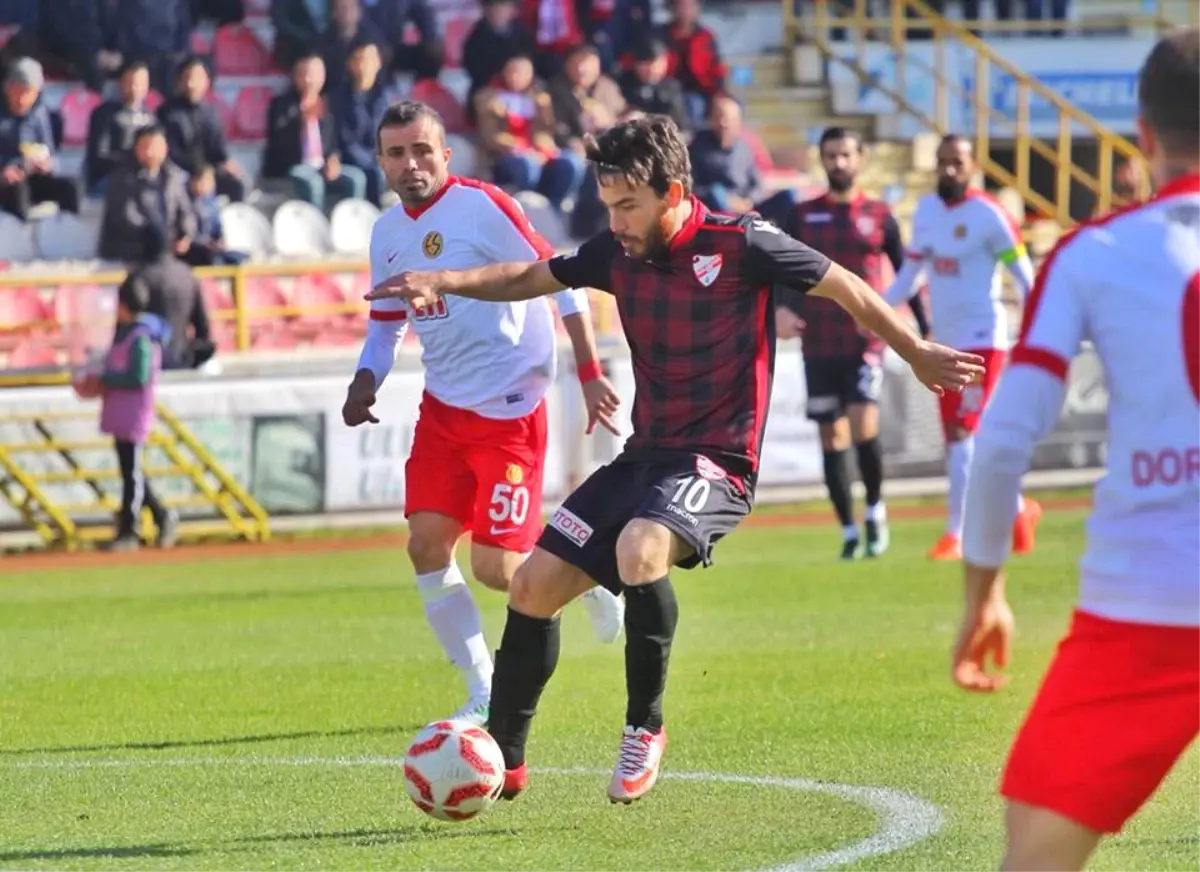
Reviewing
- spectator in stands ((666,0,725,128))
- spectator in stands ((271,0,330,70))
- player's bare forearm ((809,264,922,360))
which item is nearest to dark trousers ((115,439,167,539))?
spectator in stands ((271,0,330,70))

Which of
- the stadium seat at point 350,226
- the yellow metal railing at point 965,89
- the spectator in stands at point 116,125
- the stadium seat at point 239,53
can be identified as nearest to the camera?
the spectator in stands at point 116,125

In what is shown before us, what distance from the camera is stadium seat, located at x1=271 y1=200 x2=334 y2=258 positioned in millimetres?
21531

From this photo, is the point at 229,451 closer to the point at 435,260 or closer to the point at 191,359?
the point at 191,359

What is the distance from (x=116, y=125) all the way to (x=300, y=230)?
196cm

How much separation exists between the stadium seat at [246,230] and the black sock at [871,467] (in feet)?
25.4

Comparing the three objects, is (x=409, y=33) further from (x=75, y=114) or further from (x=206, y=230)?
(x=206, y=230)

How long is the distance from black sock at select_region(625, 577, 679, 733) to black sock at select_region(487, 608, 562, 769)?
0.24m

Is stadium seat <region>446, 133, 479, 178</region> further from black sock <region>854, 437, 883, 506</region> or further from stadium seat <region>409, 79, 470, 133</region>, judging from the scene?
black sock <region>854, 437, 883, 506</region>

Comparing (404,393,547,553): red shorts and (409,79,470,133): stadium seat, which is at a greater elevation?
(404,393,547,553): red shorts

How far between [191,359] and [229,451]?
2.72 feet

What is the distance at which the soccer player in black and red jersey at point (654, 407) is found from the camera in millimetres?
6668

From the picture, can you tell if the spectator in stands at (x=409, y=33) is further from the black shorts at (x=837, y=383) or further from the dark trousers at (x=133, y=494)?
the black shorts at (x=837, y=383)

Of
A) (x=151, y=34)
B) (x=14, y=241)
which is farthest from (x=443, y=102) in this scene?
(x=14, y=241)

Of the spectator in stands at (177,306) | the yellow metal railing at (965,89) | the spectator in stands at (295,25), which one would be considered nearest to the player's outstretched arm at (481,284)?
the spectator in stands at (177,306)
